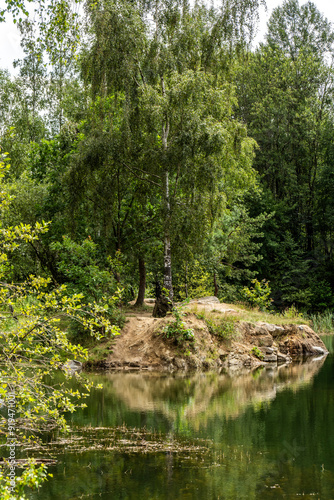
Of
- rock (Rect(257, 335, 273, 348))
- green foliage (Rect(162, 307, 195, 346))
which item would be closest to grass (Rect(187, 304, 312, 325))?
rock (Rect(257, 335, 273, 348))

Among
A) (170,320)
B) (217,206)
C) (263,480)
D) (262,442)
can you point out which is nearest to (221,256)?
(217,206)

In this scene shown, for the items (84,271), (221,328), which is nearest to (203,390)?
(221,328)

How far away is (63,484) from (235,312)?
13.8 meters

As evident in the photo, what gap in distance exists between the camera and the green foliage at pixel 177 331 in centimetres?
1625

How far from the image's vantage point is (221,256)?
27.4 meters

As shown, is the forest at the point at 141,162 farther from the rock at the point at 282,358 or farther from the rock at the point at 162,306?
the rock at the point at 282,358

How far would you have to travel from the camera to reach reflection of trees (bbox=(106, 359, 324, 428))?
10359 millimetres

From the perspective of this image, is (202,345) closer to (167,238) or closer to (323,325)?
(167,238)

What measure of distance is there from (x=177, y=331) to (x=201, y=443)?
27.4 feet

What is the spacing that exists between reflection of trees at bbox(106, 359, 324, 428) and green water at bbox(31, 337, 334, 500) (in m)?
0.02

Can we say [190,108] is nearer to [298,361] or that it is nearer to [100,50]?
[100,50]

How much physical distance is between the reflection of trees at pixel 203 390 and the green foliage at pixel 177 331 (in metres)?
1.40

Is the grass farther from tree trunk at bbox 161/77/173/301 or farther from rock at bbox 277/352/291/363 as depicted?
rock at bbox 277/352/291/363

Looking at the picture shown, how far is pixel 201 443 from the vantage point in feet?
26.1
